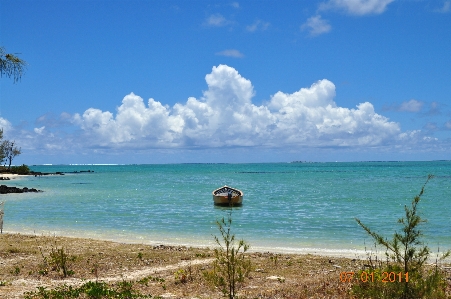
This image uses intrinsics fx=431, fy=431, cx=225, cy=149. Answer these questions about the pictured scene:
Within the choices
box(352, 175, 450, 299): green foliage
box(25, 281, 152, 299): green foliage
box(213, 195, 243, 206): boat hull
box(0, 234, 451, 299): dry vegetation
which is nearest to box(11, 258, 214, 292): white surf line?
box(0, 234, 451, 299): dry vegetation

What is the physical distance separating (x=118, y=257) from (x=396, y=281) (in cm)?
1020

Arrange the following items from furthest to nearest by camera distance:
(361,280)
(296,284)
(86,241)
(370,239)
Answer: (370,239) → (86,241) → (296,284) → (361,280)

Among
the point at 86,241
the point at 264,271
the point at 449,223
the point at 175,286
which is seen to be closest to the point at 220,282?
the point at 175,286

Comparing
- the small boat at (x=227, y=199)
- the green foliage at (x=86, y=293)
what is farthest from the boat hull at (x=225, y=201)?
the green foliage at (x=86, y=293)

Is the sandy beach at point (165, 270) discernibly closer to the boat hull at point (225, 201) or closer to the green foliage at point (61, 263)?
the green foliage at point (61, 263)

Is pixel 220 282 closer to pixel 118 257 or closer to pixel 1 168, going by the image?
pixel 118 257

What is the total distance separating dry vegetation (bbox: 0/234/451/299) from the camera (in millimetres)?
10609

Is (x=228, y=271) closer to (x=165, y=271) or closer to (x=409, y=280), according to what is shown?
(x=409, y=280)

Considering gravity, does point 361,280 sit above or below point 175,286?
above

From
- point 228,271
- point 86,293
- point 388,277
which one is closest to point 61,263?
point 86,293

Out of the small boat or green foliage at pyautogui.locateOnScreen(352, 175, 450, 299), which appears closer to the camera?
green foliage at pyautogui.locateOnScreen(352, 175, 450, 299)

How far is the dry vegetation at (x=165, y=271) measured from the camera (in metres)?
10.6

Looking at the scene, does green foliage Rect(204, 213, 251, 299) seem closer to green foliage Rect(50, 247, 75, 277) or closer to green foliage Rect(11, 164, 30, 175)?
green foliage Rect(50, 247, 75, 277)

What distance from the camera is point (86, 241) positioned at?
20156 mm
